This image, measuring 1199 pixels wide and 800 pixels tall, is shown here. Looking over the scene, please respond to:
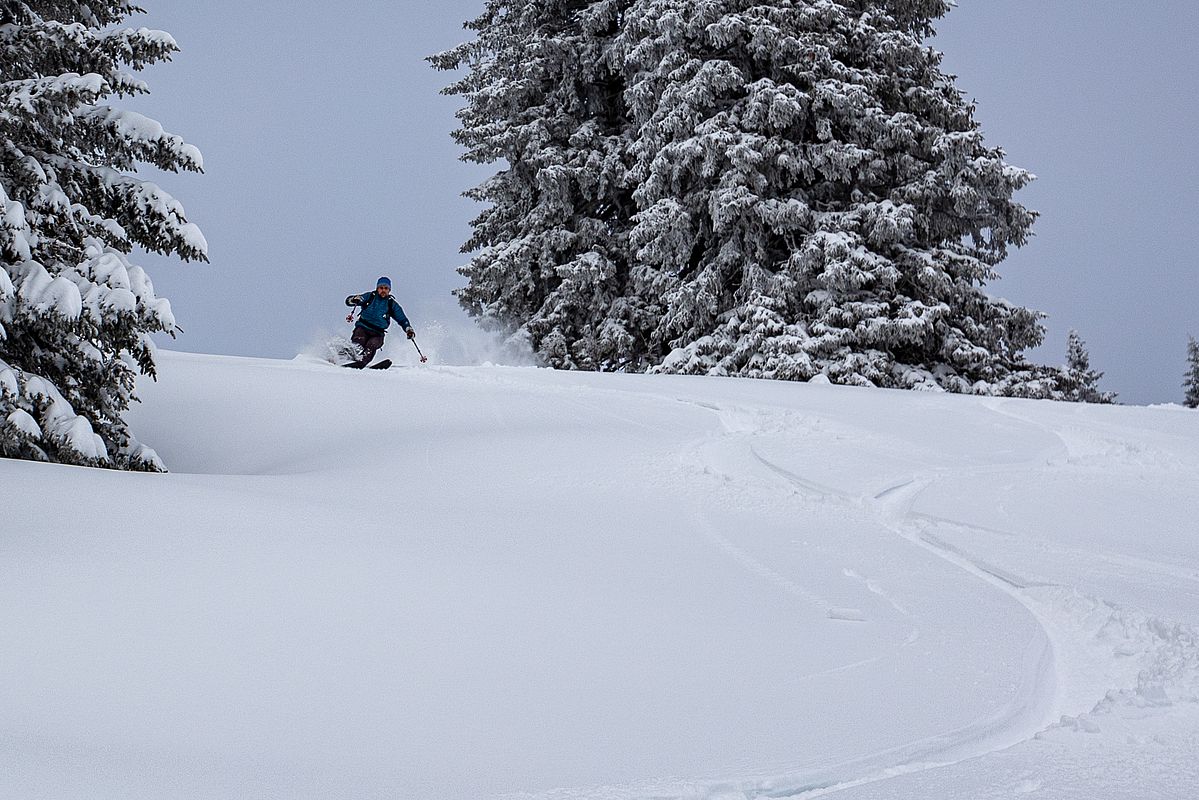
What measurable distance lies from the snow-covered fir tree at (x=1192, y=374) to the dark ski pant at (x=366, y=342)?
34827mm

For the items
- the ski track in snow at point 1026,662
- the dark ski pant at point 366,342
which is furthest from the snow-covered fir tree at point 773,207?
the ski track in snow at point 1026,662

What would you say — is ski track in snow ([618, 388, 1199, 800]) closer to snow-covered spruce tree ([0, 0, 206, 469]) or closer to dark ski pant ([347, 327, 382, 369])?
snow-covered spruce tree ([0, 0, 206, 469])

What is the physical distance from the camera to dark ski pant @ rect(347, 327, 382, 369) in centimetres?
1248

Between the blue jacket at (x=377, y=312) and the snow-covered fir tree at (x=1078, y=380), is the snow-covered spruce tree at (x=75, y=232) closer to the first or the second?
the blue jacket at (x=377, y=312)

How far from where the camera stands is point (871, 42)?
16.1 meters

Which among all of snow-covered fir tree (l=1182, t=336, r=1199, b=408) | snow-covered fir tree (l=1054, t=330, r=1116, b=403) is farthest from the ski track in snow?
snow-covered fir tree (l=1182, t=336, r=1199, b=408)

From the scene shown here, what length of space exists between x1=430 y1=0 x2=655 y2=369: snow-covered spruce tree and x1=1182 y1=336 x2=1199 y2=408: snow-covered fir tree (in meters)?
28.2

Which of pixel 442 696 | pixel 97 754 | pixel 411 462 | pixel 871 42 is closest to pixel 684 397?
pixel 411 462

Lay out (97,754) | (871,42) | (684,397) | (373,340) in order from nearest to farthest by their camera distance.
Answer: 1. (97,754)
2. (684,397)
3. (373,340)
4. (871,42)

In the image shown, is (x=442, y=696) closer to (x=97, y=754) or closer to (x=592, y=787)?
(x=592, y=787)

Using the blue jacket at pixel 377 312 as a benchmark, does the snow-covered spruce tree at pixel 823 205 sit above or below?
above

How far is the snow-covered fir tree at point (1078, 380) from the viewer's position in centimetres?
1494

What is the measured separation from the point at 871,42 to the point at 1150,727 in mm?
15920

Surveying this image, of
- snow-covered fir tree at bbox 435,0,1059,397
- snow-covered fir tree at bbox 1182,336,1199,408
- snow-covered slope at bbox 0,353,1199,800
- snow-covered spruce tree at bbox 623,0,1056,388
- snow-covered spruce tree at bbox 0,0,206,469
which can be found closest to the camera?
snow-covered slope at bbox 0,353,1199,800
